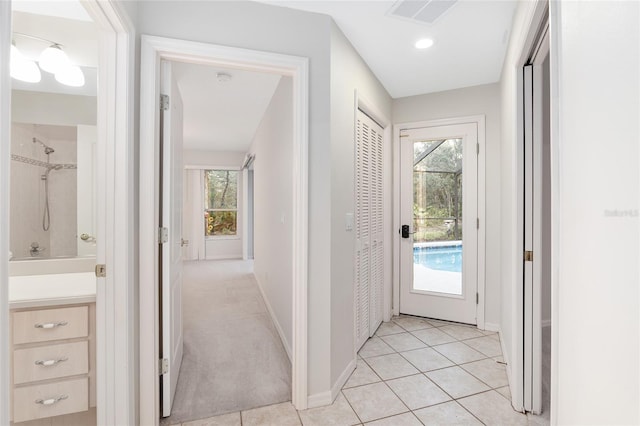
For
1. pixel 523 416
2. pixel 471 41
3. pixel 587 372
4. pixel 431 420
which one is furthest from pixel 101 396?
pixel 471 41

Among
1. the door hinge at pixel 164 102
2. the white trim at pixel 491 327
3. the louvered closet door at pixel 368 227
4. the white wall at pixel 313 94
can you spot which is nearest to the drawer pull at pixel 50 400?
the white wall at pixel 313 94

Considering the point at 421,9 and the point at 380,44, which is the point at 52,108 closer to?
the point at 380,44

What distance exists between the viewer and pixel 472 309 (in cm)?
329

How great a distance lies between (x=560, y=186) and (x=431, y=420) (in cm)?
153

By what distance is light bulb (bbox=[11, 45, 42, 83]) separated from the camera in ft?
Result: 5.90

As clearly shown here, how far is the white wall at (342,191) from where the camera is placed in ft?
6.88

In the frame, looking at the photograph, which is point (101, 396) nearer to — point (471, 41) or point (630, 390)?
point (630, 390)

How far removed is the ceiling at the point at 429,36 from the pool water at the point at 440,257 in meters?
1.65

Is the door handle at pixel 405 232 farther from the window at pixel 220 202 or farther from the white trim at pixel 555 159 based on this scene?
the window at pixel 220 202

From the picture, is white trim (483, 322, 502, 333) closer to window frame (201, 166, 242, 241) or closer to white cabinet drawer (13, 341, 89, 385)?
white cabinet drawer (13, 341, 89, 385)

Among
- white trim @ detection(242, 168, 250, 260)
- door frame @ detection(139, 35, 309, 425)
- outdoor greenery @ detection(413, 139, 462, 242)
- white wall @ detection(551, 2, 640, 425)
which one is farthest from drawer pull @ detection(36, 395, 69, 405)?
white trim @ detection(242, 168, 250, 260)

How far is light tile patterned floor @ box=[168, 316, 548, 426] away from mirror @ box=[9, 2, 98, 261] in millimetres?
1396

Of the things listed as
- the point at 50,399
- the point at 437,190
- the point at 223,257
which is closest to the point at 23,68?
the point at 50,399

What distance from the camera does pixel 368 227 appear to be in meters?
2.89
